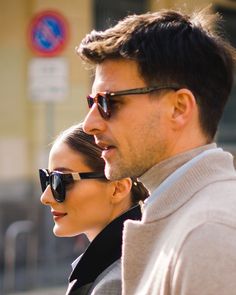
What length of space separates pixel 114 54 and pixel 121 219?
0.73 m

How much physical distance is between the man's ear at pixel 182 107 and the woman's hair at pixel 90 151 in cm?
79

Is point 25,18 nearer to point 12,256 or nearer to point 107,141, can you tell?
point 12,256

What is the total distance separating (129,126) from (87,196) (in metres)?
0.76

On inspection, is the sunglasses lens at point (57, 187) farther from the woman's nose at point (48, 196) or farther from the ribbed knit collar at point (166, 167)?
the ribbed knit collar at point (166, 167)

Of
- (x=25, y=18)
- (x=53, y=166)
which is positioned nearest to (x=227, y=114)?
(x=25, y=18)

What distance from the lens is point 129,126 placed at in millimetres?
2355

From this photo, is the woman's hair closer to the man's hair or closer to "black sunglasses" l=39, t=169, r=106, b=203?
"black sunglasses" l=39, t=169, r=106, b=203

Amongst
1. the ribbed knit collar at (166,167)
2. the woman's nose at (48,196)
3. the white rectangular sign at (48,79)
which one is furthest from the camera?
the white rectangular sign at (48,79)

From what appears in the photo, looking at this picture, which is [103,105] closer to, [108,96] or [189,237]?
[108,96]

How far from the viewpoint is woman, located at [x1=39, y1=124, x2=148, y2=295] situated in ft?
9.60

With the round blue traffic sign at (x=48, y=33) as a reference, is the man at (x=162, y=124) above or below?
above

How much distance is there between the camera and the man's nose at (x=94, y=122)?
2436 millimetres

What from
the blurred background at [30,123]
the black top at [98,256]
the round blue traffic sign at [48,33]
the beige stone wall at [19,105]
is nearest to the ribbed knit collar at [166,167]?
the black top at [98,256]

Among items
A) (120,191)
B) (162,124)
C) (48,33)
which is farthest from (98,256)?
(48,33)
